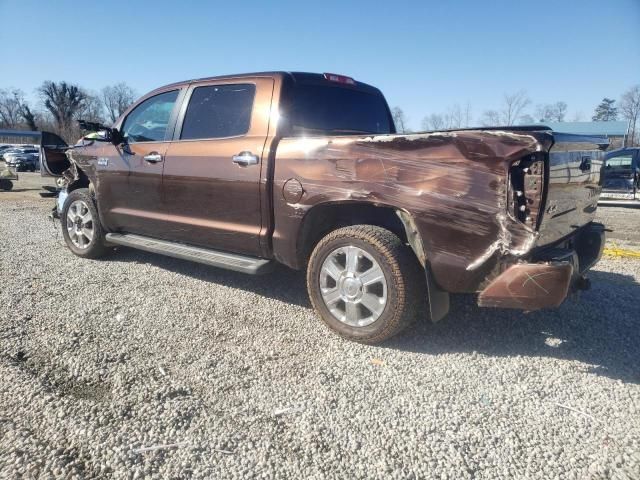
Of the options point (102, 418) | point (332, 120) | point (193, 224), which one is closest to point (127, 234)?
point (193, 224)

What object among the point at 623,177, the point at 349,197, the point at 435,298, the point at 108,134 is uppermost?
the point at 108,134

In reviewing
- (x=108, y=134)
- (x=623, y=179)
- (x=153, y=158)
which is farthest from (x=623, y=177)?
(x=108, y=134)

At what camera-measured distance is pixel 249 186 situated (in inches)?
135

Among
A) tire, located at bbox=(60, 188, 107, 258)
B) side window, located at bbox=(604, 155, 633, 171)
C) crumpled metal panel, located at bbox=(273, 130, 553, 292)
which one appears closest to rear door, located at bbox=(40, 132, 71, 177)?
tire, located at bbox=(60, 188, 107, 258)

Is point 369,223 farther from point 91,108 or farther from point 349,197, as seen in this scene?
point 91,108

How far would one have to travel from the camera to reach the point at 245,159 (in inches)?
135

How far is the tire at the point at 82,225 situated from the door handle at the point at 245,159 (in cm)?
235

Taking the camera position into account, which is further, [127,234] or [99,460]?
[127,234]

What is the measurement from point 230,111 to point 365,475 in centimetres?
299

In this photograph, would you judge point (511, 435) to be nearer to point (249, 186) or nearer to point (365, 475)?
point (365, 475)

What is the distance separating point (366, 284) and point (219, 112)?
80.3 inches

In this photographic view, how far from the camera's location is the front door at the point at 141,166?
13.8 feet

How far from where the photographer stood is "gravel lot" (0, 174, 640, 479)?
1.93 m

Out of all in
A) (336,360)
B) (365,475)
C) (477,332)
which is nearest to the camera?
(365,475)
